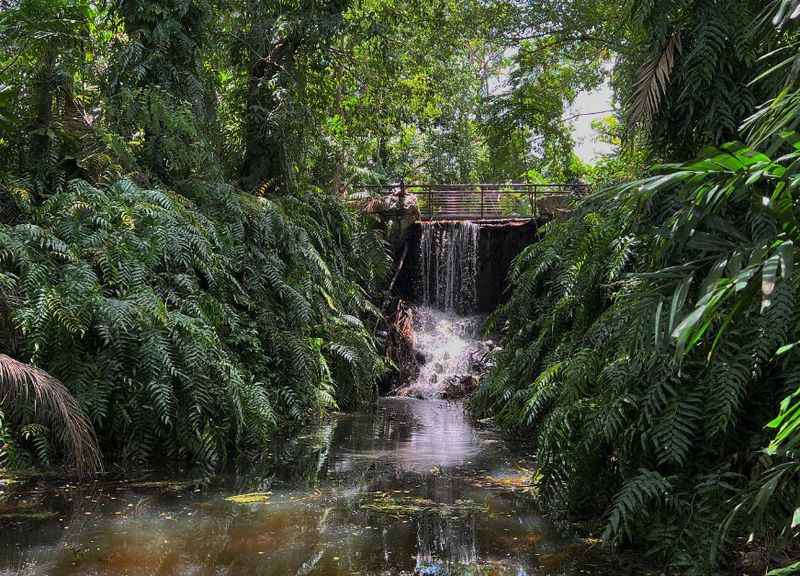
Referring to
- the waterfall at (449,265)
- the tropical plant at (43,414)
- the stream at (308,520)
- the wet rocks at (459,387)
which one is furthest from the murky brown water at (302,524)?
the waterfall at (449,265)

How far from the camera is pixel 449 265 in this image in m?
16.2

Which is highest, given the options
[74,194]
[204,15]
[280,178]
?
[204,15]

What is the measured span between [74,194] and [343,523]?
3.90 m

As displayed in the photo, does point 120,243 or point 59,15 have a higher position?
point 59,15

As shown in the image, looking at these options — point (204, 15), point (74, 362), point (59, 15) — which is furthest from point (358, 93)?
point (74, 362)

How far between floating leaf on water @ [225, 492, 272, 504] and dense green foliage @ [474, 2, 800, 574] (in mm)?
1892

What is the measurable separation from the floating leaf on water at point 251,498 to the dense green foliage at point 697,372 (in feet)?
6.21

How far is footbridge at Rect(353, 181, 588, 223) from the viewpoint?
16.5m

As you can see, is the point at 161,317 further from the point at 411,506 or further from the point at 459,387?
the point at 459,387

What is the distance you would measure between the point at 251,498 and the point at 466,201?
17967 mm

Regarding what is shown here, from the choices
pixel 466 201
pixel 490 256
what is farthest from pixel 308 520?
pixel 466 201

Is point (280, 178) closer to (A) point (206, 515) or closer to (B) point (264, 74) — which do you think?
(B) point (264, 74)

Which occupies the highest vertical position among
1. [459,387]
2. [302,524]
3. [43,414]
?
[43,414]

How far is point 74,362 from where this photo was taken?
18.3 feet
